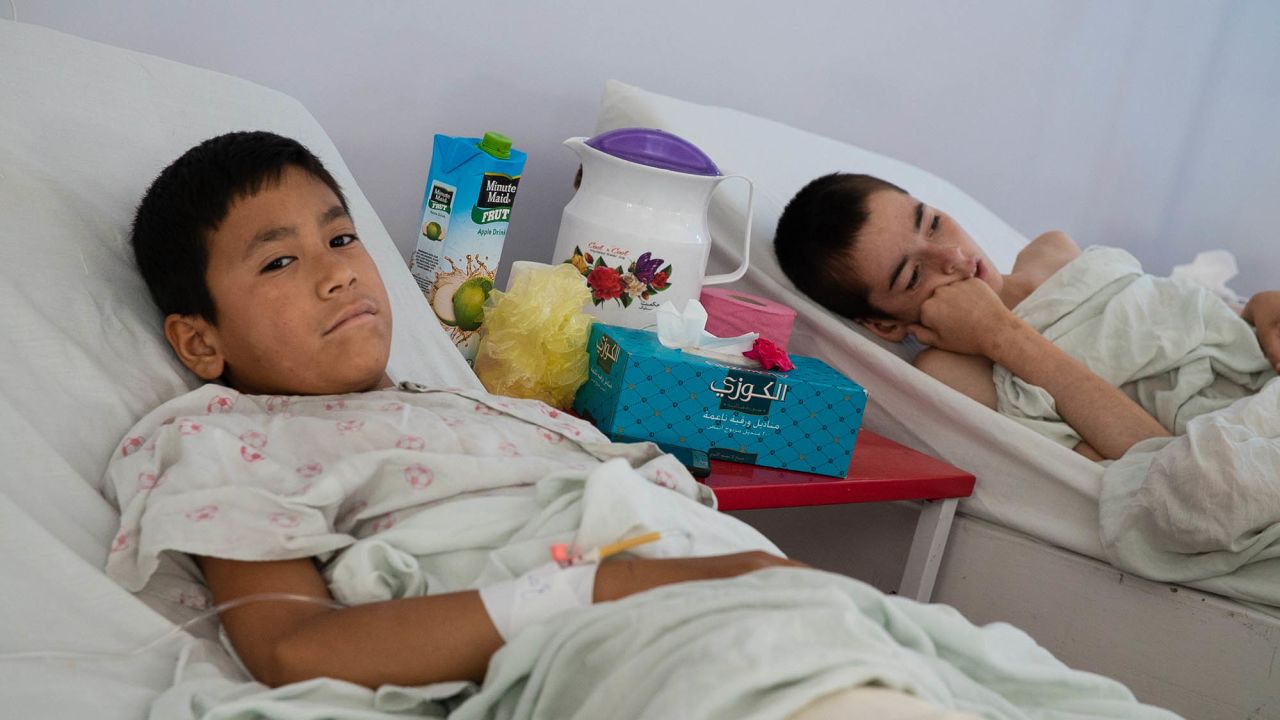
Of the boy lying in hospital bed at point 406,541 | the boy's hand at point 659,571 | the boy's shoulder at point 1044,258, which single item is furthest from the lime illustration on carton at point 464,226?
the boy's shoulder at point 1044,258

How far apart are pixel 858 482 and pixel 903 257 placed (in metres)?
0.58

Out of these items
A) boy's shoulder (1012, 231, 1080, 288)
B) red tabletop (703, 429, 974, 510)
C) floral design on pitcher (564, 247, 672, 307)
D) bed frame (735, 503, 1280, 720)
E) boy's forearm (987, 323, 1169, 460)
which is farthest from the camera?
boy's shoulder (1012, 231, 1080, 288)

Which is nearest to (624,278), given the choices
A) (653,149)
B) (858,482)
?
(653,149)

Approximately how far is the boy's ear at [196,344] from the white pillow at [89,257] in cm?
2

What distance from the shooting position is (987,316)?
1.74 m

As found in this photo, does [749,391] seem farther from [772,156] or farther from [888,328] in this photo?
[772,156]

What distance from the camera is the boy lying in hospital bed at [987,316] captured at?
168 cm

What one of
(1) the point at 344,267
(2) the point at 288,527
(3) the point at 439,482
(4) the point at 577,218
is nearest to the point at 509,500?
(3) the point at 439,482

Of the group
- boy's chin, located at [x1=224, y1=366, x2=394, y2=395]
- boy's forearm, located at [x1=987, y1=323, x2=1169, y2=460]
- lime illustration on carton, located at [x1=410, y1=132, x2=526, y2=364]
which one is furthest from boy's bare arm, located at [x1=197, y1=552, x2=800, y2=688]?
boy's forearm, located at [x1=987, y1=323, x2=1169, y2=460]

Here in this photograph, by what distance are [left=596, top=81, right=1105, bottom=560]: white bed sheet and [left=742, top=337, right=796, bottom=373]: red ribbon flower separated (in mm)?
335

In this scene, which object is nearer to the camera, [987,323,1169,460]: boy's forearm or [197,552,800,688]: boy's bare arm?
[197,552,800,688]: boy's bare arm

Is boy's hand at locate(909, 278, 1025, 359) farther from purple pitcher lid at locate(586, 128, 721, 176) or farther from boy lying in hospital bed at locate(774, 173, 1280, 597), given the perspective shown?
purple pitcher lid at locate(586, 128, 721, 176)

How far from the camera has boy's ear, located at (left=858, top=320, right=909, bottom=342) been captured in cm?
187

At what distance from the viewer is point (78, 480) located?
91 cm
